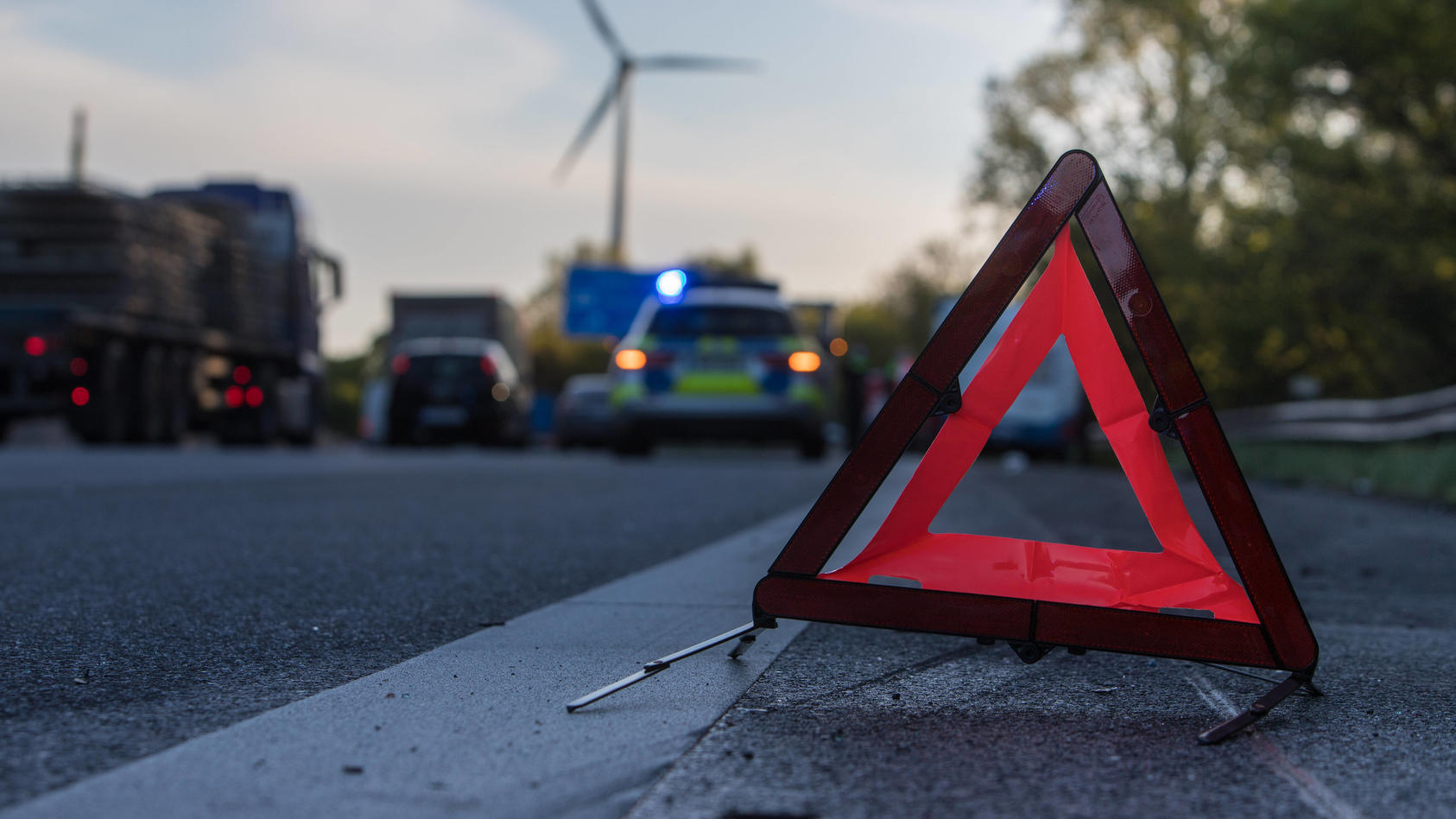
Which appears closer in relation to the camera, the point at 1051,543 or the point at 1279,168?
the point at 1051,543

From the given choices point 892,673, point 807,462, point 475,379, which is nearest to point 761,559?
point 892,673

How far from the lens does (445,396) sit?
2064cm

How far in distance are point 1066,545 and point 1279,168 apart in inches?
824

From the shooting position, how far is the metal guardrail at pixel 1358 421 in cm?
1227

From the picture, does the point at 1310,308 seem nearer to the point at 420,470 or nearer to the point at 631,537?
the point at 420,470

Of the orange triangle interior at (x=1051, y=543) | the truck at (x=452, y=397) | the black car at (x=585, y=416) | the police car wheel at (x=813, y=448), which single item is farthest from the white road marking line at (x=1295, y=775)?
the black car at (x=585, y=416)

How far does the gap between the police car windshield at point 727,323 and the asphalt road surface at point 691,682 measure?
8.26 meters

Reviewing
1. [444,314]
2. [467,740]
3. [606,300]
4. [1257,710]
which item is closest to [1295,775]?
[1257,710]

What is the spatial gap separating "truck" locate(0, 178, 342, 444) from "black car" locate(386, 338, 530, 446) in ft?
8.55

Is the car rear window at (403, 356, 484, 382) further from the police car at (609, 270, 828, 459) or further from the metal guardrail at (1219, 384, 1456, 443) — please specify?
the metal guardrail at (1219, 384, 1456, 443)

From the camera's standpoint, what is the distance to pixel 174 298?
19.7 m

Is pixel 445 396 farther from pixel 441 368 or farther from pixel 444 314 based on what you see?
pixel 444 314

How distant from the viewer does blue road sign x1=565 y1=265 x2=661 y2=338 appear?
113 ft

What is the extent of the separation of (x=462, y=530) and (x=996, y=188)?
111 feet
